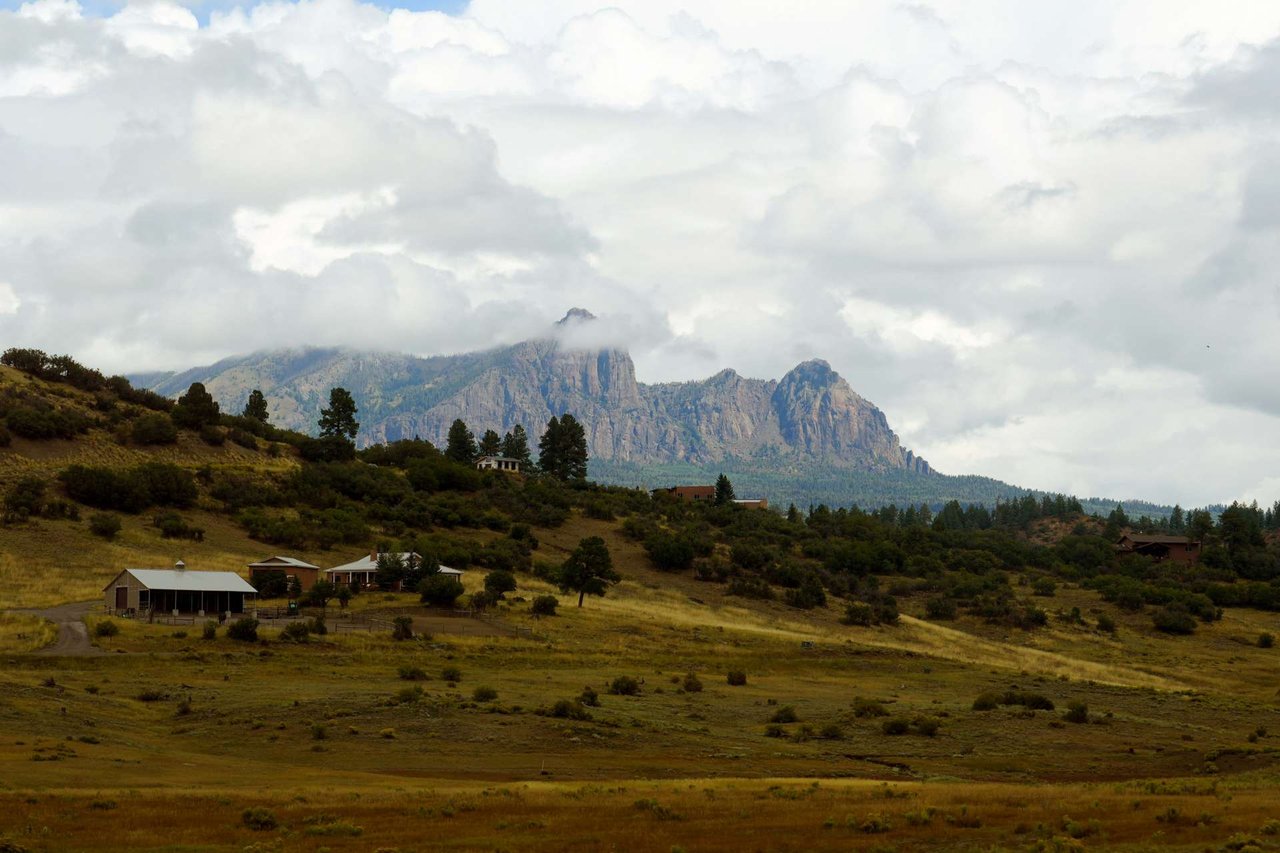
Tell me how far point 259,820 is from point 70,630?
4510cm

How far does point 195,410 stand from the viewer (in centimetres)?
13750

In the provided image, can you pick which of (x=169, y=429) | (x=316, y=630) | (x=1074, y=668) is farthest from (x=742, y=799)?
(x=169, y=429)

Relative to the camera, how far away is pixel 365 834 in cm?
2742

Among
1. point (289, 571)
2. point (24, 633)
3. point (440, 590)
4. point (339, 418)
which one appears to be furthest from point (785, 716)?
point (339, 418)

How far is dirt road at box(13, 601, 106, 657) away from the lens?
6094 centimetres

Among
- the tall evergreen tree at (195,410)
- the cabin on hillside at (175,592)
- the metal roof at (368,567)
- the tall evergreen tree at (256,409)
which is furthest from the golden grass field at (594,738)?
the tall evergreen tree at (256,409)

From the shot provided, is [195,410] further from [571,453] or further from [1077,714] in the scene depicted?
[1077,714]

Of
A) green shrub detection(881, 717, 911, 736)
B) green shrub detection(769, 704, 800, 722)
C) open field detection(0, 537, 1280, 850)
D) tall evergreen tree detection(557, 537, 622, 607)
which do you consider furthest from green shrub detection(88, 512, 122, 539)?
green shrub detection(881, 717, 911, 736)

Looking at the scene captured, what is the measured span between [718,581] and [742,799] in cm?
8391

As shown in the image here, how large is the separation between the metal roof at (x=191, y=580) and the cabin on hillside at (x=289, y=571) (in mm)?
6700

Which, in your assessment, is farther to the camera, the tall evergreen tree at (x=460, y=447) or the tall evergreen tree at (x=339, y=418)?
the tall evergreen tree at (x=460, y=447)

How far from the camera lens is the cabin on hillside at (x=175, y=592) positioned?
75.4m

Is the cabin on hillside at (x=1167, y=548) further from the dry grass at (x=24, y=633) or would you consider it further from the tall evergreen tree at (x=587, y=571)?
the dry grass at (x=24, y=633)

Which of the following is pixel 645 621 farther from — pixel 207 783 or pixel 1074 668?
pixel 207 783
